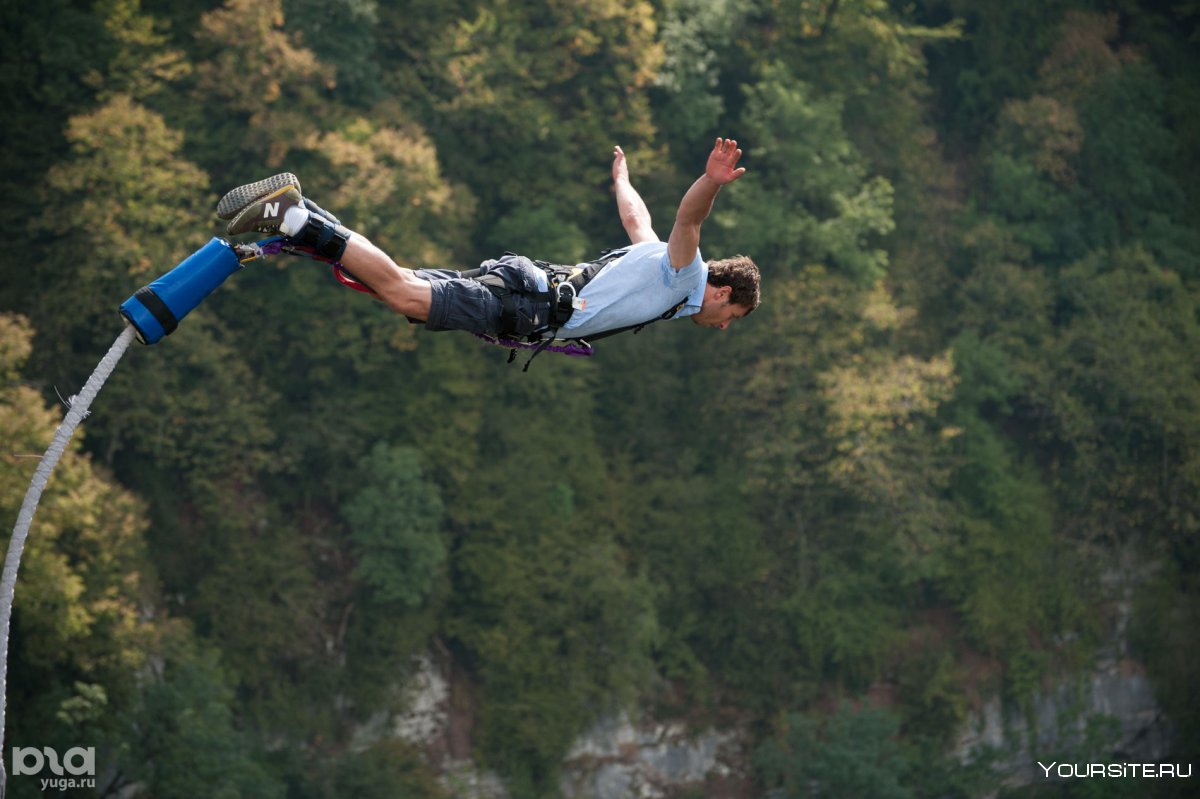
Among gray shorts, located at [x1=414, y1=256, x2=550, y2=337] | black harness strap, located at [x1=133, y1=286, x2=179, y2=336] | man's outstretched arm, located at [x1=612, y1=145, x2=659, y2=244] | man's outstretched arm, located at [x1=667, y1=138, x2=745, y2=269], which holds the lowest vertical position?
black harness strap, located at [x1=133, y1=286, x2=179, y2=336]

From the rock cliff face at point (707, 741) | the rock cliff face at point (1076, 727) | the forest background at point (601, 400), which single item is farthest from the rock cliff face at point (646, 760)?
the rock cliff face at point (1076, 727)

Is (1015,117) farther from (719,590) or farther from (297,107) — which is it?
(297,107)

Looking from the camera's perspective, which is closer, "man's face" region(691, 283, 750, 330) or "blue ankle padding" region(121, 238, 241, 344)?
"blue ankle padding" region(121, 238, 241, 344)

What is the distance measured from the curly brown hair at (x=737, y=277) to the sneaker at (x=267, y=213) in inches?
81.2

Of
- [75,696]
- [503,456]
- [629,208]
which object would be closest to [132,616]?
[75,696]

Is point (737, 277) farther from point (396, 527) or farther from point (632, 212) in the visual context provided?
point (396, 527)

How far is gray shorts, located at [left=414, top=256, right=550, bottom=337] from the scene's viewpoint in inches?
308

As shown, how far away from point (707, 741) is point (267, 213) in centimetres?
1964

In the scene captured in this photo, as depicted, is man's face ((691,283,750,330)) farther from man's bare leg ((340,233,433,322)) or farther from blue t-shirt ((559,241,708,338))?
man's bare leg ((340,233,433,322))

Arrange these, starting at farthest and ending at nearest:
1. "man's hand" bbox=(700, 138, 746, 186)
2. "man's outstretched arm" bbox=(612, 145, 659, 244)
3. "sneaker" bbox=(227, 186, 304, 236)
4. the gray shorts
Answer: "man's outstretched arm" bbox=(612, 145, 659, 244) → the gray shorts → "sneaker" bbox=(227, 186, 304, 236) → "man's hand" bbox=(700, 138, 746, 186)

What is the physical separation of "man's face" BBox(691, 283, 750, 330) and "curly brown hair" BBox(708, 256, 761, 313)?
0.07 feet

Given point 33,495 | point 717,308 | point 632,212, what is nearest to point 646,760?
point 632,212

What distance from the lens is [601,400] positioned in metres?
27.4

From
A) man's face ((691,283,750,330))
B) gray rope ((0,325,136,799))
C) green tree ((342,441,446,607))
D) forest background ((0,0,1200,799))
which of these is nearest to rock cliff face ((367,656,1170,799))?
forest background ((0,0,1200,799))
